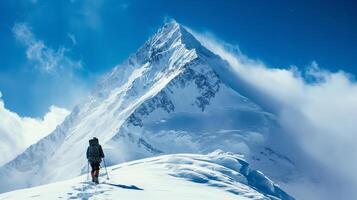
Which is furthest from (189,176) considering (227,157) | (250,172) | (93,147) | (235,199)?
(250,172)

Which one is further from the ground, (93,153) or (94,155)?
(93,153)

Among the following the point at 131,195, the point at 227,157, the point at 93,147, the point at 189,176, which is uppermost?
the point at 227,157

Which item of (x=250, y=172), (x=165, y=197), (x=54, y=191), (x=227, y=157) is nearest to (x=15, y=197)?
(x=54, y=191)

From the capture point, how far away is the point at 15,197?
49.2 metres

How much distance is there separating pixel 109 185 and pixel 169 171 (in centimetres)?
3227

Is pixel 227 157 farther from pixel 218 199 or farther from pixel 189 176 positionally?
pixel 218 199

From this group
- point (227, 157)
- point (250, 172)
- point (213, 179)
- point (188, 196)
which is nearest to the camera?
point (188, 196)

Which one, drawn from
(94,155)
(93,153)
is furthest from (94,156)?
(93,153)

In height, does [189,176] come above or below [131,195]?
above

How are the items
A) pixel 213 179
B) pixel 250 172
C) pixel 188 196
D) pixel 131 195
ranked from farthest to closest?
pixel 250 172 < pixel 213 179 < pixel 188 196 < pixel 131 195

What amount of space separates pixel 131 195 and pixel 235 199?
11.0 metres

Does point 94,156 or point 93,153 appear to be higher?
point 93,153

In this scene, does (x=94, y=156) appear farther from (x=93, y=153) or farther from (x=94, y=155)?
(x=93, y=153)

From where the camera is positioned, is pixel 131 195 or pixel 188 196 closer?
pixel 131 195
